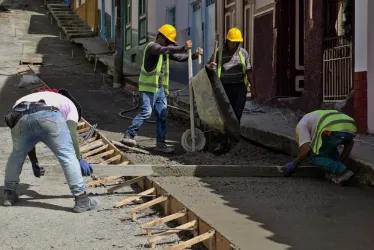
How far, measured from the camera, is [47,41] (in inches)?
1056

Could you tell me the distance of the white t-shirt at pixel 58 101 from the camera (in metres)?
6.14

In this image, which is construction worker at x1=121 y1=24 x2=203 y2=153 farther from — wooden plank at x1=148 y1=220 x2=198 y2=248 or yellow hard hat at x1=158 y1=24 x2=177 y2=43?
wooden plank at x1=148 y1=220 x2=198 y2=248

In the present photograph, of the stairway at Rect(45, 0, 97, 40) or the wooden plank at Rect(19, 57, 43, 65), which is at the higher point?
the stairway at Rect(45, 0, 97, 40)

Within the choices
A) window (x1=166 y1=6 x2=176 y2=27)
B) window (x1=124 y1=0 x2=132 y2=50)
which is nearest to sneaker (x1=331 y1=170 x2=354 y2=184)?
window (x1=166 y1=6 x2=176 y2=27)

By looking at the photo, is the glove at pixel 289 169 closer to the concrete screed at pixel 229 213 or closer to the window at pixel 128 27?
the concrete screed at pixel 229 213

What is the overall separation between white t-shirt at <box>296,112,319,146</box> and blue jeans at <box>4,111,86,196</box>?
7.76 ft

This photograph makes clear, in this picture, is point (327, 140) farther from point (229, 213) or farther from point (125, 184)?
point (125, 184)

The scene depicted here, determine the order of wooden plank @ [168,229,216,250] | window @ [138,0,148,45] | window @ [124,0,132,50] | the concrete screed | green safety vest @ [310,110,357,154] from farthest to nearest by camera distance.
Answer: window @ [124,0,132,50]
window @ [138,0,148,45]
green safety vest @ [310,110,357,154]
the concrete screed
wooden plank @ [168,229,216,250]

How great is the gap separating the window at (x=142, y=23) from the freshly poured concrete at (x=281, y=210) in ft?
46.3

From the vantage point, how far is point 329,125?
6742 millimetres

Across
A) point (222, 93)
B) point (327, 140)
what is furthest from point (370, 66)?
point (327, 140)

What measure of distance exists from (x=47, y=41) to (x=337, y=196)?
72.3 feet

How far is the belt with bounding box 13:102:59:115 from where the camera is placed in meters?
6.03

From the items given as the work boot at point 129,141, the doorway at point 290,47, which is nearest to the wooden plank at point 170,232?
the work boot at point 129,141
